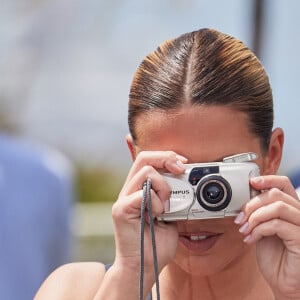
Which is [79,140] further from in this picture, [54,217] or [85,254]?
[54,217]

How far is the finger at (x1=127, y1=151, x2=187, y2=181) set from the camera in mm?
1566

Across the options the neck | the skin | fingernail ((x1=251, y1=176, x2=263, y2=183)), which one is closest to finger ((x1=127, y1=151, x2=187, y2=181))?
the skin

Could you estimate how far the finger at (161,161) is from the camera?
1.57 m

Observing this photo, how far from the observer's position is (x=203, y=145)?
1600 millimetres

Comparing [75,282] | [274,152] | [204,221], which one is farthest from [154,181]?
[75,282]

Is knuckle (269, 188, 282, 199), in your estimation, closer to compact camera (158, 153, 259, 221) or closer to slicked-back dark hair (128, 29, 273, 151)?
compact camera (158, 153, 259, 221)

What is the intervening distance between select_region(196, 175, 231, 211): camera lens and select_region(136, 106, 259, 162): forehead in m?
0.05

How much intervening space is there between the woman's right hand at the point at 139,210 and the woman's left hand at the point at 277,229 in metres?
0.12

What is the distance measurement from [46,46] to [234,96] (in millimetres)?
4577

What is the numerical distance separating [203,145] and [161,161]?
0.24 feet

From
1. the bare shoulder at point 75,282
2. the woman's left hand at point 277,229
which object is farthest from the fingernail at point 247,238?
the bare shoulder at point 75,282

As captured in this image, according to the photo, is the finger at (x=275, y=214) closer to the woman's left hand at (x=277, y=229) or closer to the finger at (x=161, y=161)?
the woman's left hand at (x=277, y=229)

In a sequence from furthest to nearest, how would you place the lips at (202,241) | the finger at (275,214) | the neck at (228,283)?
1. the neck at (228,283)
2. the lips at (202,241)
3. the finger at (275,214)

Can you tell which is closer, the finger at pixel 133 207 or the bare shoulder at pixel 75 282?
the finger at pixel 133 207
